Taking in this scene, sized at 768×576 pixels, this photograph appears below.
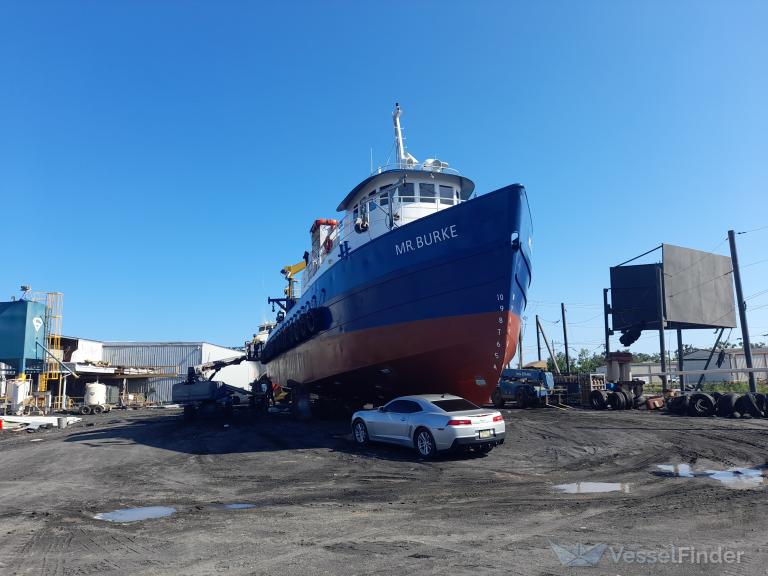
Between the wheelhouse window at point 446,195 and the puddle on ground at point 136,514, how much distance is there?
48.8ft

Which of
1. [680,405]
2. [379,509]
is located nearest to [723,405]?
[680,405]

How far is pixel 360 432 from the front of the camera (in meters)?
14.7

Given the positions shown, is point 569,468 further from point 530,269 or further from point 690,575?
point 530,269

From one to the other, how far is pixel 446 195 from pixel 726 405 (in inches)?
528

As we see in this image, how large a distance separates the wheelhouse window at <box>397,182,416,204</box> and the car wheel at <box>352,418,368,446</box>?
28.0 ft

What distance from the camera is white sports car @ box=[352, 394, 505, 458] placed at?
39.5 feet

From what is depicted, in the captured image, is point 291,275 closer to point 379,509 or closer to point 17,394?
point 17,394

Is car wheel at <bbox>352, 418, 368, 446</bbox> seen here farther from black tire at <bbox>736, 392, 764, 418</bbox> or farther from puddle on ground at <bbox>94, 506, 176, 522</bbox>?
black tire at <bbox>736, 392, 764, 418</bbox>

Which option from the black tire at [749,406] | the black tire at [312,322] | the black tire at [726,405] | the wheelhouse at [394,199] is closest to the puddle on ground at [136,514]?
the wheelhouse at [394,199]

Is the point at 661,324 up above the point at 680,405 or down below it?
above

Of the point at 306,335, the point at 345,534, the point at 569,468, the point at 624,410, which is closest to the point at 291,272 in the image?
the point at 306,335

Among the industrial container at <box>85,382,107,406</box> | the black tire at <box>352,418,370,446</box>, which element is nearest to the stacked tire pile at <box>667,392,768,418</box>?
the black tire at <box>352,418,370,446</box>

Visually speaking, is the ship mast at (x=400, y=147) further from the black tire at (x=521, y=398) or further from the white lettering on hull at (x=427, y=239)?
the black tire at (x=521, y=398)

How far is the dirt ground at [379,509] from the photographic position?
5.53 m
